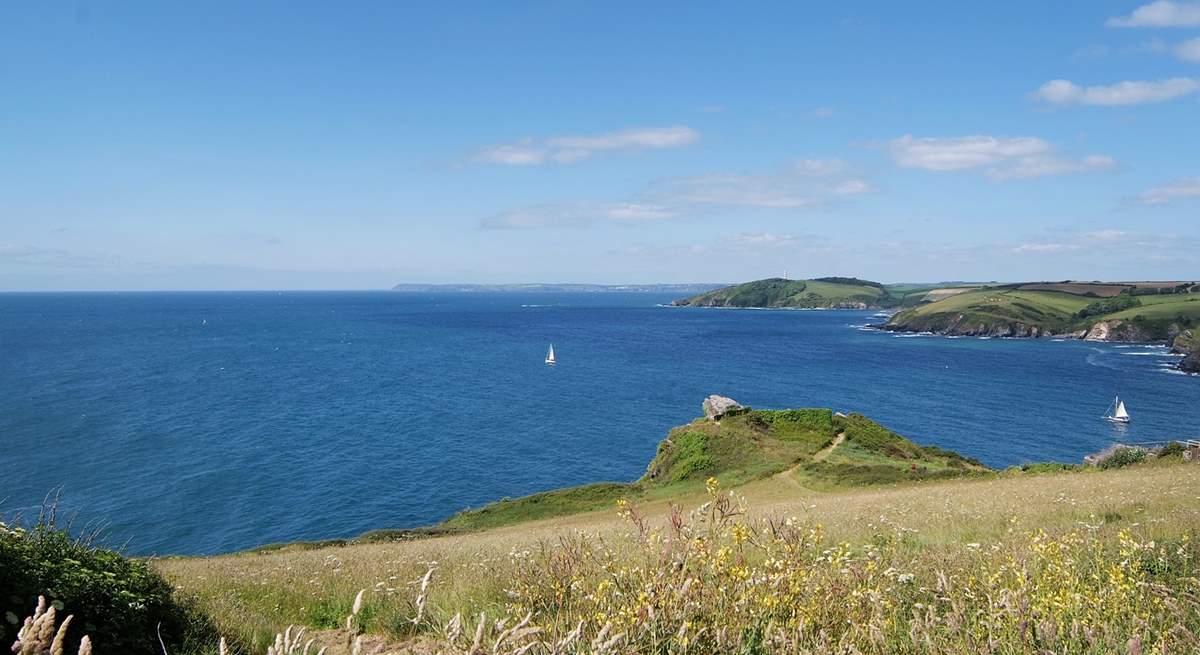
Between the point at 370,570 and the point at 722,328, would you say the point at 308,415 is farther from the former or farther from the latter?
the point at 722,328

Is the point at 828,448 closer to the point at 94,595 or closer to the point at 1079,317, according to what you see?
the point at 94,595

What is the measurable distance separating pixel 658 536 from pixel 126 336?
183390 millimetres

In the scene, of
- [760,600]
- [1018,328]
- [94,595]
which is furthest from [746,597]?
[1018,328]

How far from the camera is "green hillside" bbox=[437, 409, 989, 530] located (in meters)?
38.0

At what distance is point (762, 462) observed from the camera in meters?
43.2

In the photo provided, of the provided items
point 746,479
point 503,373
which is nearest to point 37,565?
point 746,479

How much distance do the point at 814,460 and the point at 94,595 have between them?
41.6m

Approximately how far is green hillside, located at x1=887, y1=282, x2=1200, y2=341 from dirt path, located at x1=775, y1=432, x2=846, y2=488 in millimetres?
151577

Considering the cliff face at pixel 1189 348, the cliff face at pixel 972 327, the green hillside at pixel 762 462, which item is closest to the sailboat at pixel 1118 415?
the green hillside at pixel 762 462

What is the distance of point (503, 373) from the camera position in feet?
344

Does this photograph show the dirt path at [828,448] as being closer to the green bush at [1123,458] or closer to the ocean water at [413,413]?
the green bush at [1123,458]

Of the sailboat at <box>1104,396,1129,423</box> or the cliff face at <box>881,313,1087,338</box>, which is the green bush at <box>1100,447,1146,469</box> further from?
the cliff face at <box>881,313,1087,338</box>

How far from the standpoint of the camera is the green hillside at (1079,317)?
503ft

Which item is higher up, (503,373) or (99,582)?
(99,582)
